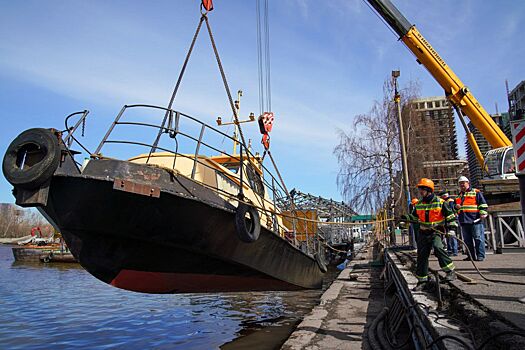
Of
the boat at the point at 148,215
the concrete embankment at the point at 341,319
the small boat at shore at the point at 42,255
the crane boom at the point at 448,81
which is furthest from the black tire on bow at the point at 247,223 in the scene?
the small boat at shore at the point at 42,255

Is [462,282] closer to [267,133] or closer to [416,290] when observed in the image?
[416,290]

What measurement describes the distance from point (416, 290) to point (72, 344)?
18.6 feet

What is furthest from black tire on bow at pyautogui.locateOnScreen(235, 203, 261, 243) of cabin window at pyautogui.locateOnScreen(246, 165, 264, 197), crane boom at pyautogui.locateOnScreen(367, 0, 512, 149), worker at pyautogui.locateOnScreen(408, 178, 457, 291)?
crane boom at pyautogui.locateOnScreen(367, 0, 512, 149)

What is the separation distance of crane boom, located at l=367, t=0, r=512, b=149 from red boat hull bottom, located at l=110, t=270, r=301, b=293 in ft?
27.4

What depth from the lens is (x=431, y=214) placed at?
4.47 meters

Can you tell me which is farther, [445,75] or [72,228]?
[445,75]

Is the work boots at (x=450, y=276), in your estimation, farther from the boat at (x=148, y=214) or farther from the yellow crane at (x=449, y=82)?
the yellow crane at (x=449, y=82)

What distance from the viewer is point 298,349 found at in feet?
12.9

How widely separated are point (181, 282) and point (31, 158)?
9.72 ft

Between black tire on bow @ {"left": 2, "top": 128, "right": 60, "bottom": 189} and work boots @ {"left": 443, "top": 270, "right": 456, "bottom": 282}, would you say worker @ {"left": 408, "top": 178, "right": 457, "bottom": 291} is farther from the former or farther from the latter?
black tire on bow @ {"left": 2, "top": 128, "right": 60, "bottom": 189}

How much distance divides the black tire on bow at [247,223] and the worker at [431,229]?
2.38 metres

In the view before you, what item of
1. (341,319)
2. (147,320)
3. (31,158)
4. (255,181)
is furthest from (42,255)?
(341,319)

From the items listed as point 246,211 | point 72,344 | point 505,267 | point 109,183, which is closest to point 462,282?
point 505,267

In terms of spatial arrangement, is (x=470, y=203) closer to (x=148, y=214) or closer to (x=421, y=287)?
(x=421, y=287)
